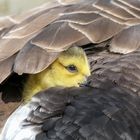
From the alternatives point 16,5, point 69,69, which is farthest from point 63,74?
point 16,5

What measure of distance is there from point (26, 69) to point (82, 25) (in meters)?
0.33

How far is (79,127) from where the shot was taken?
1841 millimetres

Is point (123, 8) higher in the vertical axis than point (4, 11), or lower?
higher

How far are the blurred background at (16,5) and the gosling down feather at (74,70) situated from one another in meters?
2.01

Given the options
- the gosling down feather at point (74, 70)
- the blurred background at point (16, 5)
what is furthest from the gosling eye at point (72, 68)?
the blurred background at point (16, 5)

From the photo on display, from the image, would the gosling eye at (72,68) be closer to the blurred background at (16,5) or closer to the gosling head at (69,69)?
the gosling head at (69,69)

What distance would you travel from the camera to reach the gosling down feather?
6.16 feet

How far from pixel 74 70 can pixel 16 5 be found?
102 inches

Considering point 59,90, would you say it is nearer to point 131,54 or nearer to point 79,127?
point 79,127

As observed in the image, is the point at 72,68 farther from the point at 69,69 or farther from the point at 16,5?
the point at 16,5

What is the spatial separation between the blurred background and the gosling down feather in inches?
79.1

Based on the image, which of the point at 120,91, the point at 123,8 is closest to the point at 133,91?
the point at 120,91

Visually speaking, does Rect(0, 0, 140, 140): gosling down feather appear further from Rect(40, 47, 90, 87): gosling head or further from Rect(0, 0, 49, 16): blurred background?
Rect(0, 0, 49, 16): blurred background

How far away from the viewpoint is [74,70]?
250 centimetres
